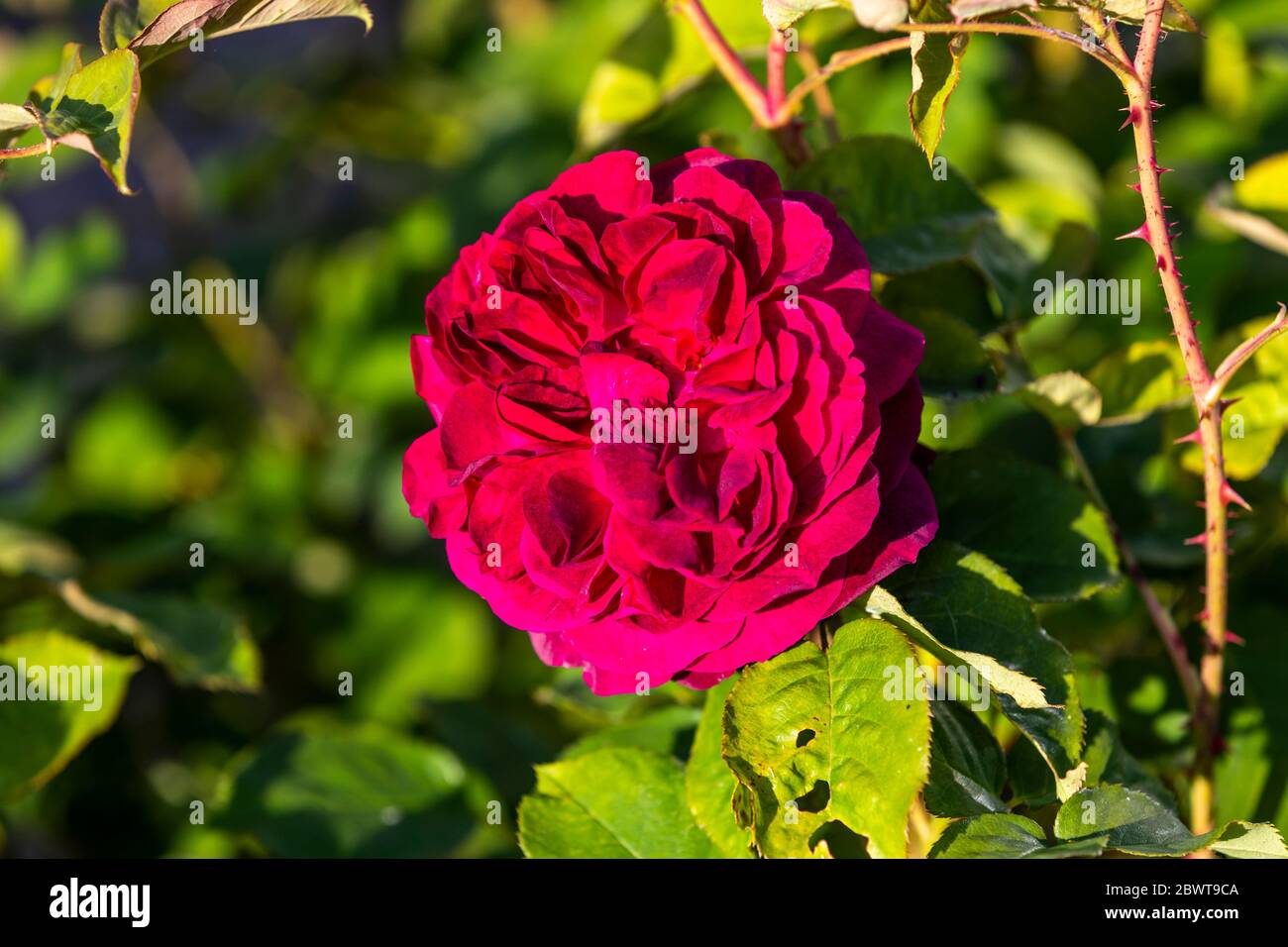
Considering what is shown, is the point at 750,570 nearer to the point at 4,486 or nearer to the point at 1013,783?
the point at 1013,783

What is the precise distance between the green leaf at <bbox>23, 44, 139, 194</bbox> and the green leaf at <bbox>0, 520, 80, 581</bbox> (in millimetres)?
483

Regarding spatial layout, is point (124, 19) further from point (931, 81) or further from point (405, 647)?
point (405, 647)

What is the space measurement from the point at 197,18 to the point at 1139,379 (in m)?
0.57

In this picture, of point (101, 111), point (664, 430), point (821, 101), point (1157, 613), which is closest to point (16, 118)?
A: point (101, 111)

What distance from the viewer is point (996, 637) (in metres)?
0.58

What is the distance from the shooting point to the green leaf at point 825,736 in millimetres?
532

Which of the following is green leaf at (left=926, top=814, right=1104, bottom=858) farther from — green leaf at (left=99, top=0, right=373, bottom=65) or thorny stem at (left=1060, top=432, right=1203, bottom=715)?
green leaf at (left=99, top=0, right=373, bottom=65)

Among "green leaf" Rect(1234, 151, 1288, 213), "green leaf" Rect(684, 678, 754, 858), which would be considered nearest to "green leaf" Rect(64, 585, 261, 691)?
"green leaf" Rect(684, 678, 754, 858)

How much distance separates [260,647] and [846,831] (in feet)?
3.15

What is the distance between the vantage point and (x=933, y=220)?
70 cm

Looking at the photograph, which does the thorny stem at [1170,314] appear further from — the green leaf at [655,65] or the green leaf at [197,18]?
the green leaf at [197,18]

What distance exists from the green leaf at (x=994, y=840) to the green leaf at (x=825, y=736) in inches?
1.3

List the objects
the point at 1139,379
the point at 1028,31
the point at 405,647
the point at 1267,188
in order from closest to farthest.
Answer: the point at 1028,31 < the point at 1139,379 < the point at 1267,188 < the point at 405,647
